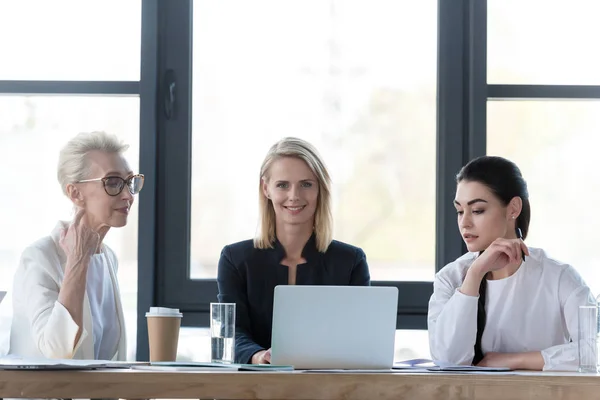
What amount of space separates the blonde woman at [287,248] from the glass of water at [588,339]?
42.5 inches

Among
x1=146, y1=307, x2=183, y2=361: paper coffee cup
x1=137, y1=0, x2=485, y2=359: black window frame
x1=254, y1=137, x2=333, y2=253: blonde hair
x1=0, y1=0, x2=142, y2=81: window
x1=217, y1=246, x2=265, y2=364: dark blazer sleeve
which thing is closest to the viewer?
x1=146, y1=307, x2=183, y2=361: paper coffee cup

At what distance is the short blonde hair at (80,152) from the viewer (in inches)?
107

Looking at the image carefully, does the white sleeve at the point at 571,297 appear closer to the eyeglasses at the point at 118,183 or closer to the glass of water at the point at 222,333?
the glass of water at the point at 222,333

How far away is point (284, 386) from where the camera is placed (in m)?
1.51

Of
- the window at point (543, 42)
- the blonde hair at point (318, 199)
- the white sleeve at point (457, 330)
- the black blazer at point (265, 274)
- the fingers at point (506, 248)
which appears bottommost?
the white sleeve at point (457, 330)

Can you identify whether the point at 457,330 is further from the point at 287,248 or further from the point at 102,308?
the point at 102,308

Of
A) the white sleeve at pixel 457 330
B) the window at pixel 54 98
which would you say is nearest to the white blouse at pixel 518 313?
the white sleeve at pixel 457 330

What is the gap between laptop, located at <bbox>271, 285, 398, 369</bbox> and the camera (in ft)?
5.79

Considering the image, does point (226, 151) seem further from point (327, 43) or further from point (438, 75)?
point (438, 75)

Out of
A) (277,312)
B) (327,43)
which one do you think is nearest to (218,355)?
(277,312)

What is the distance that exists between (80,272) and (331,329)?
92 cm

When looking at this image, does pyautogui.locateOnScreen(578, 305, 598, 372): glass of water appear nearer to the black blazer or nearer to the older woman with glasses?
the black blazer

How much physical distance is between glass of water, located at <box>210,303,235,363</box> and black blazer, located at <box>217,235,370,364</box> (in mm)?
731

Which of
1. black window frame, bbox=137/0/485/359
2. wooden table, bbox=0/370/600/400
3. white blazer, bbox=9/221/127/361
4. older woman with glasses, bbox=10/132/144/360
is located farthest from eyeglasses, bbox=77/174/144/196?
wooden table, bbox=0/370/600/400
